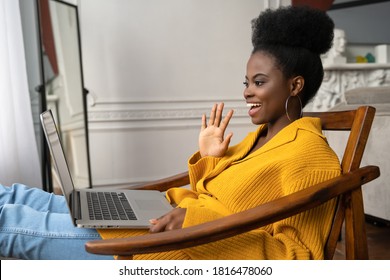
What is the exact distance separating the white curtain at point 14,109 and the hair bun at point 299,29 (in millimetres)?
1830

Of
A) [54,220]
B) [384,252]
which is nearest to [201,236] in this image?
[54,220]

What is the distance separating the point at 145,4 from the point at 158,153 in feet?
3.89

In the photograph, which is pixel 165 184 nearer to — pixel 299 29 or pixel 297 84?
pixel 297 84

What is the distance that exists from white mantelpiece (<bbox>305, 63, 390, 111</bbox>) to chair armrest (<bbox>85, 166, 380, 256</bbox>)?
2.91m

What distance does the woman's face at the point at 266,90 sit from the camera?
1272 mm

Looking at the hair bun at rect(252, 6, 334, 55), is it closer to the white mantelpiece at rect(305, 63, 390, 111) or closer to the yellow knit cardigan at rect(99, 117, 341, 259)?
the yellow knit cardigan at rect(99, 117, 341, 259)

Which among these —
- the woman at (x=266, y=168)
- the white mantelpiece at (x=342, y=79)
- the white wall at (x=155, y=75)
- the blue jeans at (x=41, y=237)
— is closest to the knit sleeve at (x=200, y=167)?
the woman at (x=266, y=168)

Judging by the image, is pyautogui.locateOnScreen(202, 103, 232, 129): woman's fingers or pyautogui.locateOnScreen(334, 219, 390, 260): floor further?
pyautogui.locateOnScreen(334, 219, 390, 260): floor

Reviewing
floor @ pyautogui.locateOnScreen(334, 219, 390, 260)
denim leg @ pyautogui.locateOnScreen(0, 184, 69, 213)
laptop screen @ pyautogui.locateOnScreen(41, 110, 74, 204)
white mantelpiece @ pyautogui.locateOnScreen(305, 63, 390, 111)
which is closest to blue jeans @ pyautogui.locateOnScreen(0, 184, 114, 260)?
laptop screen @ pyautogui.locateOnScreen(41, 110, 74, 204)

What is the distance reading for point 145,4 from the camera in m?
3.54

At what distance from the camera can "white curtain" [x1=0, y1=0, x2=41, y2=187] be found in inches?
103

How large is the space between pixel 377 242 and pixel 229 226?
5.73 ft

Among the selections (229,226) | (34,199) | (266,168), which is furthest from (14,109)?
(229,226)
